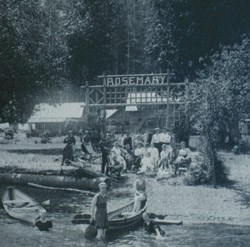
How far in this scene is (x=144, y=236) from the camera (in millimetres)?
19234

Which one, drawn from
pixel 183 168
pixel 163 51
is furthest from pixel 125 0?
pixel 183 168

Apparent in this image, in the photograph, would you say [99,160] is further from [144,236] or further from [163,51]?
[144,236]

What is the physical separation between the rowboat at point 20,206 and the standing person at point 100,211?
13.8ft

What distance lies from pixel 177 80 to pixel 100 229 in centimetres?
2481

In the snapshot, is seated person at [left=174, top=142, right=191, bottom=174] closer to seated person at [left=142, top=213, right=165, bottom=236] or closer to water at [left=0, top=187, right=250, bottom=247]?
water at [left=0, top=187, right=250, bottom=247]

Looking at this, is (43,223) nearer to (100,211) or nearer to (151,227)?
(100,211)

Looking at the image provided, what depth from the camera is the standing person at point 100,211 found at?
17422 millimetres

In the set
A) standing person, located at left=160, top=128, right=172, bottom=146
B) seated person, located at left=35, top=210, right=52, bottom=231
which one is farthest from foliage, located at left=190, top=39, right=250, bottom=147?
seated person, located at left=35, top=210, right=52, bottom=231

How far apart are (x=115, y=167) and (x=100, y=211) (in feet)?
34.8

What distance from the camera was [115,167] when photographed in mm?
28016

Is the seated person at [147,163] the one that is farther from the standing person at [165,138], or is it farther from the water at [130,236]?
the water at [130,236]

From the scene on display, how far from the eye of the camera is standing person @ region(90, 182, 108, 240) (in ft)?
57.2

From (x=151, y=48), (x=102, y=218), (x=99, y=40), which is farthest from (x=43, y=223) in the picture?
(x=99, y=40)

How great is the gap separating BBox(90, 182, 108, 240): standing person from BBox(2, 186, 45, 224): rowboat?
13.8 ft
